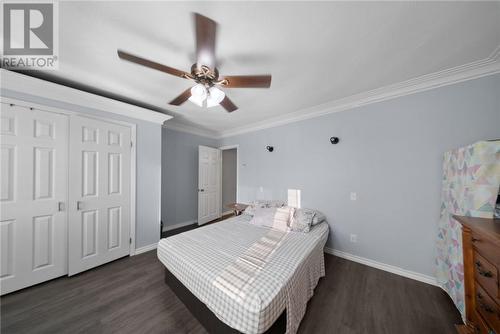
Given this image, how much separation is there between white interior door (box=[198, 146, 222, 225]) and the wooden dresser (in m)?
4.16

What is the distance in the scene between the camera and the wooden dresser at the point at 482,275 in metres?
0.98

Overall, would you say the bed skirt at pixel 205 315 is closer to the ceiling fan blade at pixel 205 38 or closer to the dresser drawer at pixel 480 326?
the dresser drawer at pixel 480 326

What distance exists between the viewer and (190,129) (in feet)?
13.3

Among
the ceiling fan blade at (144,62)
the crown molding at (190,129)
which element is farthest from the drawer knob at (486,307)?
the crown molding at (190,129)

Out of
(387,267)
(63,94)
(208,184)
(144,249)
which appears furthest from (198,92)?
(387,267)

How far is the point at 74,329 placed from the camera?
1409 millimetres

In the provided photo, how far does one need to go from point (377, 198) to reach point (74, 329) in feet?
12.1

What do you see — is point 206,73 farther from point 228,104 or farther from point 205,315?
point 205,315

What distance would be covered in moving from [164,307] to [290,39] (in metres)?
2.91

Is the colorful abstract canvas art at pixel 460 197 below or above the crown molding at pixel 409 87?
below

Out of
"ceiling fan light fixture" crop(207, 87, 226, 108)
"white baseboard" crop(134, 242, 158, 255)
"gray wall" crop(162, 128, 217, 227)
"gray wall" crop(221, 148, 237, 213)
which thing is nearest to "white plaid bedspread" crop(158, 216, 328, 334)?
"white baseboard" crop(134, 242, 158, 255)

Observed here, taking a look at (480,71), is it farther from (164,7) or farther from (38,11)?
(38,11)

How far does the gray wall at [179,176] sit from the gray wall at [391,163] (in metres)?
2.61

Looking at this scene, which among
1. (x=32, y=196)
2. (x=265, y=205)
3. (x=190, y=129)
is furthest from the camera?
(x=190, y=129)
